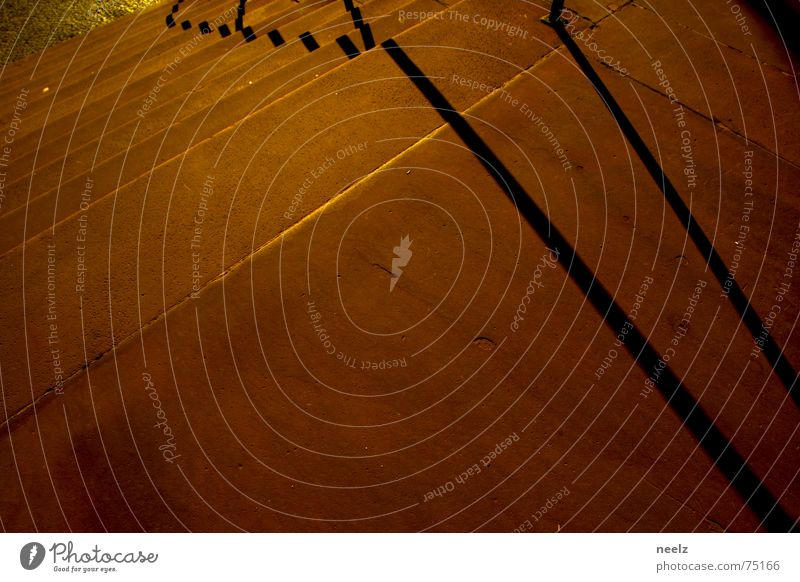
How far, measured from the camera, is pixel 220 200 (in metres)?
3.98

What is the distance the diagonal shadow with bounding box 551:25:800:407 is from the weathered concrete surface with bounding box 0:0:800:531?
5cm

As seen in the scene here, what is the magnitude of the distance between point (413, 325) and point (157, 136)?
253 cm

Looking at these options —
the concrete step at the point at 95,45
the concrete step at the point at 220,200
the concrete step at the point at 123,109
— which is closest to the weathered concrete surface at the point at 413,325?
the concrete step at the point at 220,200

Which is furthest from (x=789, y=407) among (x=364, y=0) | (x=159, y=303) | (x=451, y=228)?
(x=364, y=0)

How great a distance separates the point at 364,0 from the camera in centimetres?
627

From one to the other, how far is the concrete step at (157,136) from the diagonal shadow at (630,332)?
32.9 inches

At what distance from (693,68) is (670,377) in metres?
2.85

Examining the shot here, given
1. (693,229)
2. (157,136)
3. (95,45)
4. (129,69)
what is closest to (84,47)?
(95,45)

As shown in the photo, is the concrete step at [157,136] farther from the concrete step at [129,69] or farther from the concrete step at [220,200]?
the concrete step at [129,69]

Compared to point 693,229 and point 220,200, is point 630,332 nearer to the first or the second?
point 693,229

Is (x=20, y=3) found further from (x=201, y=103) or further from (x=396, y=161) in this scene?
(x=396, y=161)

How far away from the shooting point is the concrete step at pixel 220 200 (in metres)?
3.46

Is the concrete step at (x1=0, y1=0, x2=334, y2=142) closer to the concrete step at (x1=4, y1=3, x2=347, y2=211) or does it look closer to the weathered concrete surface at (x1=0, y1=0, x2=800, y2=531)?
the concrete step at (x1=4, y1=3, x2=347, y2=211)
